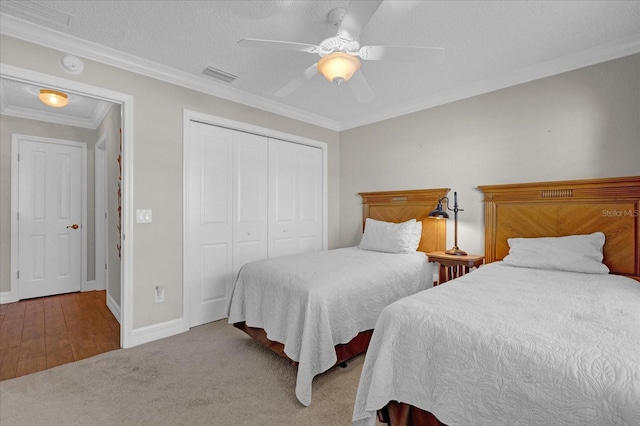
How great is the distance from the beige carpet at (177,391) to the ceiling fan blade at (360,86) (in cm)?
211

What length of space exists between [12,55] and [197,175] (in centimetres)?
154

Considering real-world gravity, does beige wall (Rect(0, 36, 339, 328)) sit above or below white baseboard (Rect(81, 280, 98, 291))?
above

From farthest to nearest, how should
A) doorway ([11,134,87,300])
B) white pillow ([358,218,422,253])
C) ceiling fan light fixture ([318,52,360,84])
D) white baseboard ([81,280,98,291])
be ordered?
white baseboard ([81,280,98,291])
doorway ([11,134,87,300])
white pillow ([358,218,422,253])
ceiling fan light fixture ([318,52,360,84])

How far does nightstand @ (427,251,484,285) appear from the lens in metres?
2.90

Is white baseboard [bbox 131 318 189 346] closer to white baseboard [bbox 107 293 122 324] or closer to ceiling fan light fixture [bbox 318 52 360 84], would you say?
white baseboard [bbox 107 293 122 324]

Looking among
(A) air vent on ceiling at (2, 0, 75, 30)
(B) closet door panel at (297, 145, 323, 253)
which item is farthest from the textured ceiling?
(B) closet door panel at (297, 145, 323, 253)

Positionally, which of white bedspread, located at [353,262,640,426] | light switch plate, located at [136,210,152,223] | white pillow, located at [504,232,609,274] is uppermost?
light switch plate, located at [136,210,152,223]

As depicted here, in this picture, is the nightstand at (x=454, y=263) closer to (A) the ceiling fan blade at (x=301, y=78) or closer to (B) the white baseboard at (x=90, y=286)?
(A) the ceiling fan blade at (x=301, y=78)

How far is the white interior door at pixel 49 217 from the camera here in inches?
157

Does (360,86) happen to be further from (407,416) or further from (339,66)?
(407,416)

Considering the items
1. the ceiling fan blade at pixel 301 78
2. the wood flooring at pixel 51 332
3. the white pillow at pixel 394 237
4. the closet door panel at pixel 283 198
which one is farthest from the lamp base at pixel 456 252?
the wood flooring at pixel 51 332

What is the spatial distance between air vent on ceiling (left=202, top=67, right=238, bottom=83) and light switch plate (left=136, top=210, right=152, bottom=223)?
1446 mm

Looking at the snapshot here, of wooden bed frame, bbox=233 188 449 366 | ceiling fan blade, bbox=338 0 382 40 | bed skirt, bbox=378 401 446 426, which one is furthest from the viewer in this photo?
wooden bed frame, bbox=233 188 449 366

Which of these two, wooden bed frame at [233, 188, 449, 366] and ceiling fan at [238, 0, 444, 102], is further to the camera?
wooden bed frame at [233, 188, 449, 366]
